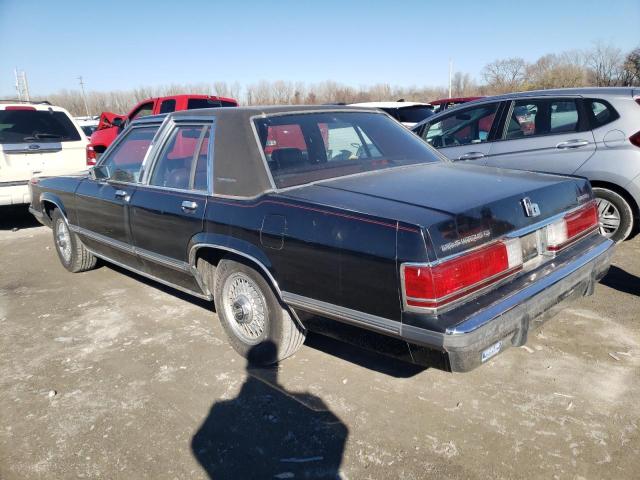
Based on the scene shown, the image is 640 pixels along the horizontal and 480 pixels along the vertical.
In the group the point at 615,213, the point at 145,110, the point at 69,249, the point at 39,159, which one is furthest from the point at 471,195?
the point at 145,110

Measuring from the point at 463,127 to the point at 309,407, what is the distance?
4.36 m

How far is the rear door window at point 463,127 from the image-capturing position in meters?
5.89

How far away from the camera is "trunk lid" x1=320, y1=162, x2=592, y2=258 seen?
2402mm


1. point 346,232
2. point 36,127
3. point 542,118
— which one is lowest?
point 346,232

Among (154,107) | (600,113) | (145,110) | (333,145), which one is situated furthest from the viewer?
(145,110)

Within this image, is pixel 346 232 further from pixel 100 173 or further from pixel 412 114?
pixel 412 114

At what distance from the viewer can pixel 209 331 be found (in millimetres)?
3969

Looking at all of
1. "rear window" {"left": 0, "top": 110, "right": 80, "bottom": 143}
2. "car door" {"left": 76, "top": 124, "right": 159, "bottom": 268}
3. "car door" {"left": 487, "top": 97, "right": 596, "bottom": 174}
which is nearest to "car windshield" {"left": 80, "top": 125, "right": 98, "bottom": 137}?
"rear window" {"left": 0, "top": 110, "right": 80, "bottom": 143}

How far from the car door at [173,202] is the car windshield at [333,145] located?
525mm

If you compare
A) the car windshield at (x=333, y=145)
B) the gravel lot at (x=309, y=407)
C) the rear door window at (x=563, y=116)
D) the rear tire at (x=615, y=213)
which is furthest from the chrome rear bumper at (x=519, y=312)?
the rear door window at (x=563, y=116)

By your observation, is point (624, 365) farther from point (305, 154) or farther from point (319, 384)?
point (305, 154)

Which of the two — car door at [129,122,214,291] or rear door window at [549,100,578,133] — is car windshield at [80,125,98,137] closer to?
A: car door at [129,122,214,291]

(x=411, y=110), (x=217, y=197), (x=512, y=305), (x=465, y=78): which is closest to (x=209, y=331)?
(x=217, y=197)

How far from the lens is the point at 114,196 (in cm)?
429
